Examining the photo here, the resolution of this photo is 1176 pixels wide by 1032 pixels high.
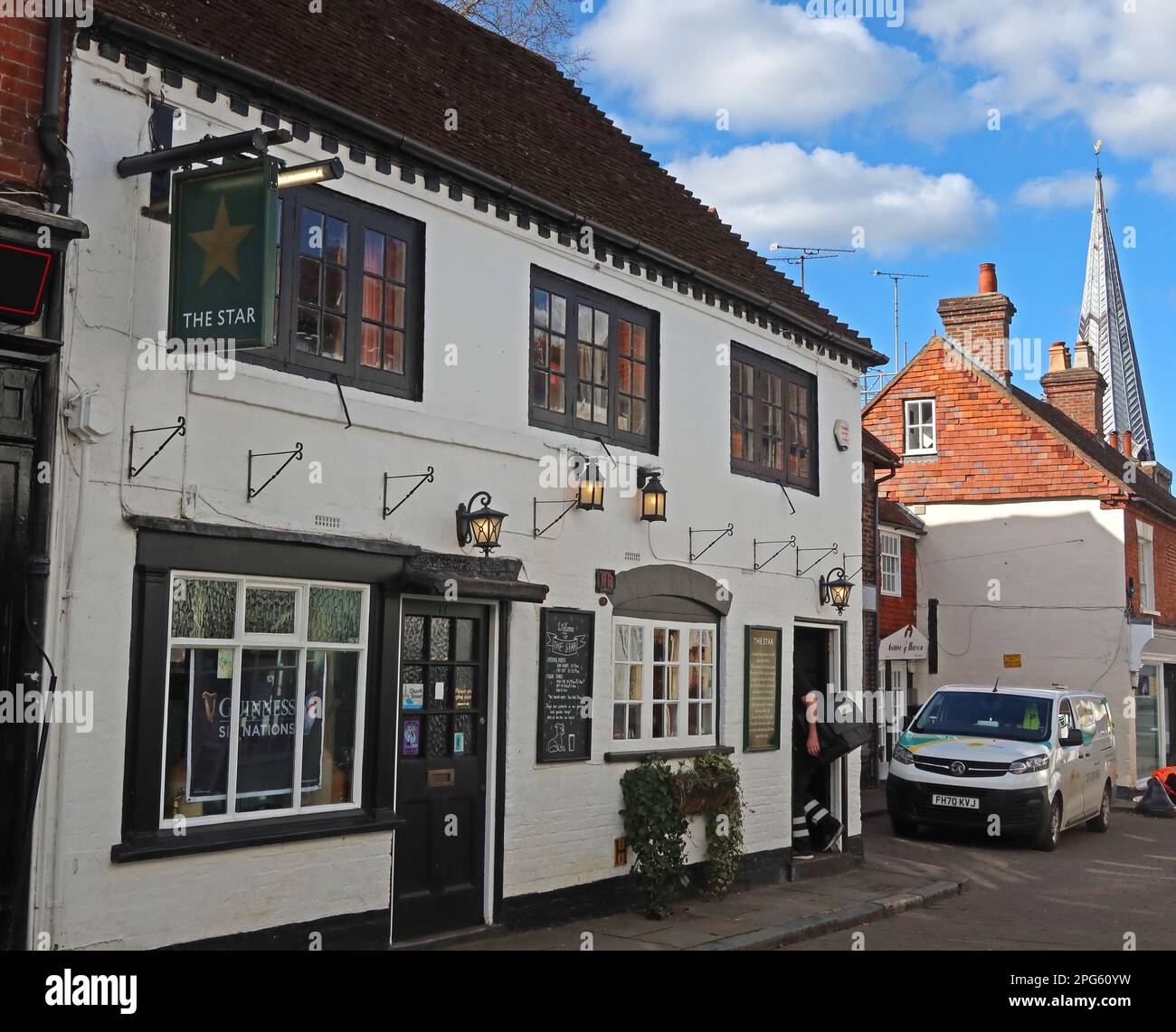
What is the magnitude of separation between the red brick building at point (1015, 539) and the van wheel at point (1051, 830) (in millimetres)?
7073

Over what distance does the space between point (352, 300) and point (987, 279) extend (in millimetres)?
22168

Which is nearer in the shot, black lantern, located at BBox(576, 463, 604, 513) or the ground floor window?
black lantern, located at BBox(576, 463, 604, 513)

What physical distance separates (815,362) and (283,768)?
26.7 feet

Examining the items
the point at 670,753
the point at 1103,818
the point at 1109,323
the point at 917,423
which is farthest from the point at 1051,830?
the point at 1109,323

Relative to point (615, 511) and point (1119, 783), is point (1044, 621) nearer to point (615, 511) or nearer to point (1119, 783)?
point (1119, 783)

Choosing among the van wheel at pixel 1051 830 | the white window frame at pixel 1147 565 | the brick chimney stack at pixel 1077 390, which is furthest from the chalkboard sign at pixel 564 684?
the brick chimney stack at pixel 1077 390

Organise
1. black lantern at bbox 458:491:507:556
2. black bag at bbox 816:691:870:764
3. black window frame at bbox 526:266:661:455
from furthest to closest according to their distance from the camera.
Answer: black bag at bbox 816:691:870:764
black window frame at bbox 526:266:661:455
black lantern at bbox 458:491:507:556

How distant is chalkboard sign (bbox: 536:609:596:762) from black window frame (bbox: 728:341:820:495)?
295cm

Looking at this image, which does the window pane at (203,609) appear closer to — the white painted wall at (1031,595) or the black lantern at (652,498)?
the black lantern at (652,498)

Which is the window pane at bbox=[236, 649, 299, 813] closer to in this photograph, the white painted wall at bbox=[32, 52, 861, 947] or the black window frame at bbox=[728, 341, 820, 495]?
the white painted wall at bbox=[32, 52, 861, 947]

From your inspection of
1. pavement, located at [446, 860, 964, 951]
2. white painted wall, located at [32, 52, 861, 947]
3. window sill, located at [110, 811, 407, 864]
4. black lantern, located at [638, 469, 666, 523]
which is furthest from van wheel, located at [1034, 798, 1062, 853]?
window sill, located at [110, 811, 407, 864]

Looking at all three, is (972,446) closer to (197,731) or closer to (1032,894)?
(1032,894)

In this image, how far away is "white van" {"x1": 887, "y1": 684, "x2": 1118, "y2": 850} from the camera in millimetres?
16078
